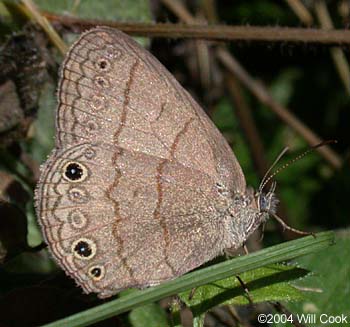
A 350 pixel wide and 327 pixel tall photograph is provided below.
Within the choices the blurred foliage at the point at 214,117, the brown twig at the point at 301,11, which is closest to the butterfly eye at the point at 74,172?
the blurred foliage at the point at 214,117

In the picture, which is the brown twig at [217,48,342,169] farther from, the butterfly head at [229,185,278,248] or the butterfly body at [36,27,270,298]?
the butterfly body at [36,27,270,298]

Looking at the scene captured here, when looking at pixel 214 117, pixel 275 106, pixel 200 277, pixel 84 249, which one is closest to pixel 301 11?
pixel 275 106

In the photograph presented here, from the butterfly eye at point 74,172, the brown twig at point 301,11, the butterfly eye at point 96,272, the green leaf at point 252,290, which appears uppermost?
the brown twig at point 301,11

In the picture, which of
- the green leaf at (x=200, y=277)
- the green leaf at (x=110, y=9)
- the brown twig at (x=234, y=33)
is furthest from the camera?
the green leaf at (x=110, y=9)

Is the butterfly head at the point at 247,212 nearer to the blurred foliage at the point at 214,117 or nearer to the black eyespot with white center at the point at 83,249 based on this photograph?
the blurred foliage at the point at 214,117

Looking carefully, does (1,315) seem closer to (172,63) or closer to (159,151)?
(159,151)

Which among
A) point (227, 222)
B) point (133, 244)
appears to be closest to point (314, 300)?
point (227, 222)

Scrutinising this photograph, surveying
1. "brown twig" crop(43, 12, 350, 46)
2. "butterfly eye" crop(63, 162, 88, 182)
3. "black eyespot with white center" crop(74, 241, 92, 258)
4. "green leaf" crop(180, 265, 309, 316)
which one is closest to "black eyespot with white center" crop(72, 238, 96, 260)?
"black eyespot with white center" crop(74, 241, 92, 258)
